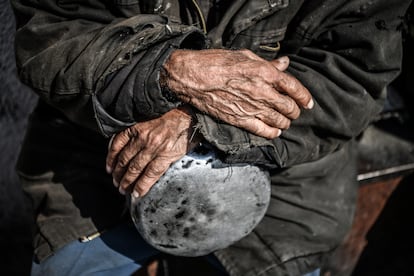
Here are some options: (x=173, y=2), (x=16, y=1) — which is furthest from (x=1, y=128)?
(x=173, y=2)

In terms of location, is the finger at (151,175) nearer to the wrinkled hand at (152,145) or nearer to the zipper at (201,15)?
the wrinkled hand at (152,145)

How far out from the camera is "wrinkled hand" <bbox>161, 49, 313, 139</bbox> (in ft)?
3.91

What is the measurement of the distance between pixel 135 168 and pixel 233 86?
29 cm

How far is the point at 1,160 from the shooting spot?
2.05 meters

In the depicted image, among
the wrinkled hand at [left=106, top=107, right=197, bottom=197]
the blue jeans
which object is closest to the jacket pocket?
the wrinkled hand at [left=106, top=107, right=197, bottom=197]

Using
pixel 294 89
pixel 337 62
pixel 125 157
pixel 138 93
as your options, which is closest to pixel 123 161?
pixel 125 157

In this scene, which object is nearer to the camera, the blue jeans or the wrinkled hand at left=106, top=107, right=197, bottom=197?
the wrinkled hand at left=106, top=107, right=197, bottom=197

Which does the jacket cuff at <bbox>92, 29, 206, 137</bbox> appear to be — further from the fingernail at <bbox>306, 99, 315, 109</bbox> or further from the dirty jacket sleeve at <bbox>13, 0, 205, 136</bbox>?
the fingernail at <bbox>306, 99, 315, 109</bbox>

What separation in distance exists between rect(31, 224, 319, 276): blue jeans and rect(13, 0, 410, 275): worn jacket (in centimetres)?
33

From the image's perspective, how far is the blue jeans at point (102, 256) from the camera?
1476mm

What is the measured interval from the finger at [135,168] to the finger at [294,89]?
0.32 m

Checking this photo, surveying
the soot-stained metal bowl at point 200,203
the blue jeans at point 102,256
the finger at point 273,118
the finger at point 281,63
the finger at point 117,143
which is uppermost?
the finger at point 281,63

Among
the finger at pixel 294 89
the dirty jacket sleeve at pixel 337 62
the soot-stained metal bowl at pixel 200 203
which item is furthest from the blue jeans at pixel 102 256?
the finger at pixel 294 89

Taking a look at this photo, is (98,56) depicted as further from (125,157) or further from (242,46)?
(242,46)
